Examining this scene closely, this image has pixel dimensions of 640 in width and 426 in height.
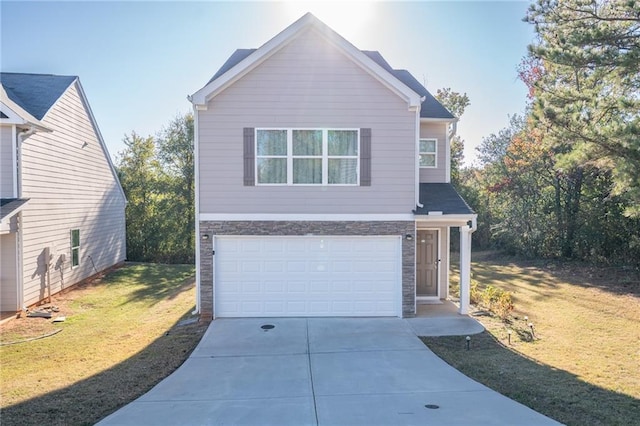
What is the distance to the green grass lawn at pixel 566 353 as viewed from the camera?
19.8 ft

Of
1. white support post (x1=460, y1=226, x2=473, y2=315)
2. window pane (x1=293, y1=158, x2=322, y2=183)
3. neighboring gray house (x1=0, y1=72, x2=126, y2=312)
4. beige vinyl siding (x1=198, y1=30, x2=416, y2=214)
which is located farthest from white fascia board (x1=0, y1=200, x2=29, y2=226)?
white support post (x1=460, y1=226, x2=473, y2=315)

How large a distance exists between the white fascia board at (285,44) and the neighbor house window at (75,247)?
9180 mm

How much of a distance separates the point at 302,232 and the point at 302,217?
392mm

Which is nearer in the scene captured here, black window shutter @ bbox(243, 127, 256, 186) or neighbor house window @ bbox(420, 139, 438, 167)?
black window shutter @ bbox(243, 127, 256, 186)

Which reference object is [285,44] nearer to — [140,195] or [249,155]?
[249,155]

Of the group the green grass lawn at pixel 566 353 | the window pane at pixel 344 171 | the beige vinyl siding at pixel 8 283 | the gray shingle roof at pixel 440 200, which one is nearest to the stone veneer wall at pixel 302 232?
the gray shingle roof at pixel 440 200

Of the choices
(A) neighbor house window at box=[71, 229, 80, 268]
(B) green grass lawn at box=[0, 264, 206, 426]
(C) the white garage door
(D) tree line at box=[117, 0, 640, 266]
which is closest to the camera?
(B) green grass lawn at box=[0, 264, 206, 426]

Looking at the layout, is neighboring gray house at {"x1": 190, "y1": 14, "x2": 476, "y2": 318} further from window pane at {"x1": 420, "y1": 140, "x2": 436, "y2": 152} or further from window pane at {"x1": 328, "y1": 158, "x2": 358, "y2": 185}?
window pane at {"x1": 420, "y1": 140, "x2": 436, "y2": 152}

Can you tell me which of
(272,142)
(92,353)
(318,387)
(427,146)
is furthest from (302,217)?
(92,353)

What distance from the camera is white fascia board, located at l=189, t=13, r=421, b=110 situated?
10250mm

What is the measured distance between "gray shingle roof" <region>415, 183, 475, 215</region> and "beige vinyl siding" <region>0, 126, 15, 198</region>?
11663 mm

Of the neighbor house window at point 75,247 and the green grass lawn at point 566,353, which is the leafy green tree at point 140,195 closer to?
the neighbor house window at point 75,247

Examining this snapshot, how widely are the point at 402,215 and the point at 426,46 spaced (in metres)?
6.48

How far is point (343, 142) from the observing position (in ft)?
35.2
